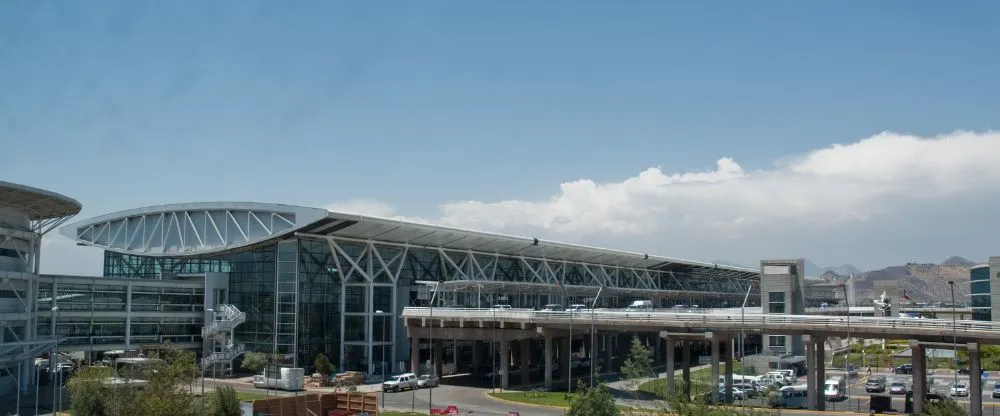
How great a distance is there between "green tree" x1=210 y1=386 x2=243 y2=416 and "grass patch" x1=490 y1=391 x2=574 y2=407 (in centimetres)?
2357

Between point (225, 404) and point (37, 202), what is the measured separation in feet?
108

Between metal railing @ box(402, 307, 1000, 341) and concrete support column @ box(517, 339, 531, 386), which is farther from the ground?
Answer: metal railing @ box(402, 307, 1000, 341)

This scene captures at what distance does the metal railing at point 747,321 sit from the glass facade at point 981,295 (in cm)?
5772

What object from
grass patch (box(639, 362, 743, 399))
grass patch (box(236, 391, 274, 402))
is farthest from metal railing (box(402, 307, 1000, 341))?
grass patch (box(236, 391, 274, 402))

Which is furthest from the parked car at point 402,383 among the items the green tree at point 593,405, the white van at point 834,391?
the green tree at point 593,405

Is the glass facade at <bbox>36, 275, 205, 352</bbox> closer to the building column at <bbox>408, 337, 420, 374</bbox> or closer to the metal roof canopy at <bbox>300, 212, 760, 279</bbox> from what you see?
the metal roof canopy at <bbox>300, 212, 760, 279</bbox>

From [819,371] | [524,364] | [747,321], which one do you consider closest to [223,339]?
[524,364]

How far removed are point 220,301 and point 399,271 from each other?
17176mm

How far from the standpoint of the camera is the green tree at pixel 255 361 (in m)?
75.5

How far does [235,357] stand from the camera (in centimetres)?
8056

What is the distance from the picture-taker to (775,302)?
10175 cm

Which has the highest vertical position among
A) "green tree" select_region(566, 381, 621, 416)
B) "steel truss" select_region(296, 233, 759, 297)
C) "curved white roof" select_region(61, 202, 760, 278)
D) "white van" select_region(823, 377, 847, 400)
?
"curved white roof" select_region(61, 202, 760, 278)

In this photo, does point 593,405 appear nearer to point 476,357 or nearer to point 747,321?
point 747,321

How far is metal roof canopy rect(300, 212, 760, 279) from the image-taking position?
257 feet
